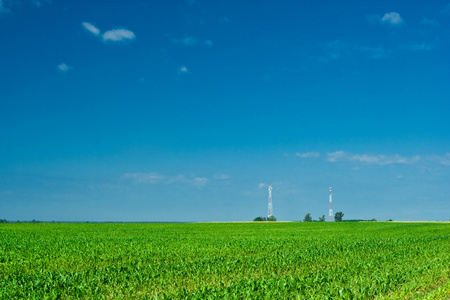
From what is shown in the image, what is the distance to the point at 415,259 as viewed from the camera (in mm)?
18625

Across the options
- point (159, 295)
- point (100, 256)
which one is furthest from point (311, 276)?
point (100, 256)

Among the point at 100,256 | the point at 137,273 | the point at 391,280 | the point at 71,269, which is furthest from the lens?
→ the point at 100,256

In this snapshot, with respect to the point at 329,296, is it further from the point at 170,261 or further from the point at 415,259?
the point at 415,259

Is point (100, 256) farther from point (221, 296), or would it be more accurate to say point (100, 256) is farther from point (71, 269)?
point (221, 296)

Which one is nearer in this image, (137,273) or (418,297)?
(418,297)

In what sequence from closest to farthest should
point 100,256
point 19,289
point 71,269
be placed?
point 19,289, point 71,269, point 100,256

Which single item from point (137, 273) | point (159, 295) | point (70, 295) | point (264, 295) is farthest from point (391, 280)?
point (70, 295)

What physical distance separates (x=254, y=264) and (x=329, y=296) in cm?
587

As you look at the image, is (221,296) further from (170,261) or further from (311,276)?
(170,261)

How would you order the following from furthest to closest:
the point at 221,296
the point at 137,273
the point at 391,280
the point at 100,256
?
the point at 100,256 < the point at 137,273 < the point at 391,280 < the point at 221,296

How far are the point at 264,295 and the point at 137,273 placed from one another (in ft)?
16.2

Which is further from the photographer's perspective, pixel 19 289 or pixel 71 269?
pixel 71 269

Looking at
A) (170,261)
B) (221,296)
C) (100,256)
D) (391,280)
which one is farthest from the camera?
(100,256)

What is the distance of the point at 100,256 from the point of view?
1931cm
